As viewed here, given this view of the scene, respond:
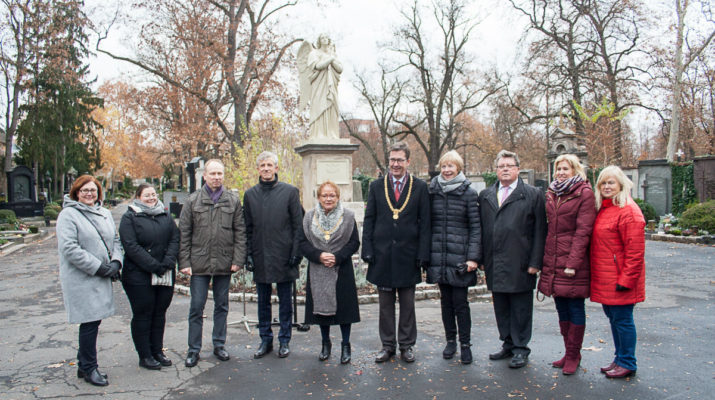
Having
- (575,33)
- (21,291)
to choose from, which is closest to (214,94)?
(575,33)

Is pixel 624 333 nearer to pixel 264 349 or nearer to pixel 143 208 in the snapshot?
pixel 264 349

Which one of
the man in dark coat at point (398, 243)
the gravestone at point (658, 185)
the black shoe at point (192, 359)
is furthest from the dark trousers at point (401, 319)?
the gravestone at point (658, 185)

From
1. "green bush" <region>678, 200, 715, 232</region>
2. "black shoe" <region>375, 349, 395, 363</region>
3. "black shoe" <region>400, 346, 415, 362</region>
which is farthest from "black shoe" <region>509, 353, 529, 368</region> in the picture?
"green bush" <region>678, 200, 715, 232</region>

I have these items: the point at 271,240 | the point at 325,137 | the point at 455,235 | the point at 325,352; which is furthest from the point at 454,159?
the point at 325,137

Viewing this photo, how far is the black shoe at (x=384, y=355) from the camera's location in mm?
4684

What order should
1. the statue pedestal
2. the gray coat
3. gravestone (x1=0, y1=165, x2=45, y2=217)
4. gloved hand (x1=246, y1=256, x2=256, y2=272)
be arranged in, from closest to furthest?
1. the gray coat
2. gloved hand (x1=246, y1=256, x2=256, y2=272)
3. the statue pedestal
4. gravestone (x1=0, y1=165, x2=45, y2=217)

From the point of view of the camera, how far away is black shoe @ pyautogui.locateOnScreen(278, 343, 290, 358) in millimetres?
4891

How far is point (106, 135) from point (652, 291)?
51.6m

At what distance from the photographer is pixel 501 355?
4.74 meters

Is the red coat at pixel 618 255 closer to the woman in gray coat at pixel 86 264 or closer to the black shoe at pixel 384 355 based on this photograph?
the black shoe at pixel 384 355

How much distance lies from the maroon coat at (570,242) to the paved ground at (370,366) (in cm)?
77

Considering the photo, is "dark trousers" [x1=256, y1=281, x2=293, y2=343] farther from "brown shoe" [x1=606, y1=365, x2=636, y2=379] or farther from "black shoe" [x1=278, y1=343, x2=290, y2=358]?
"brown shoe" [x1=606, y1=365, x2=636, y2=379]

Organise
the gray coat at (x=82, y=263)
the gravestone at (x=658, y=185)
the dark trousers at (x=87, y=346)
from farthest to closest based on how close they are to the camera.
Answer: the gravestone at (x=658, y=185) → the dark trousers at (x=87, y=346) → the gray coat at (x=82, y=263)

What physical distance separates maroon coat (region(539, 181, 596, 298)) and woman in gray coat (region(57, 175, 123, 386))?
12.4 feet
